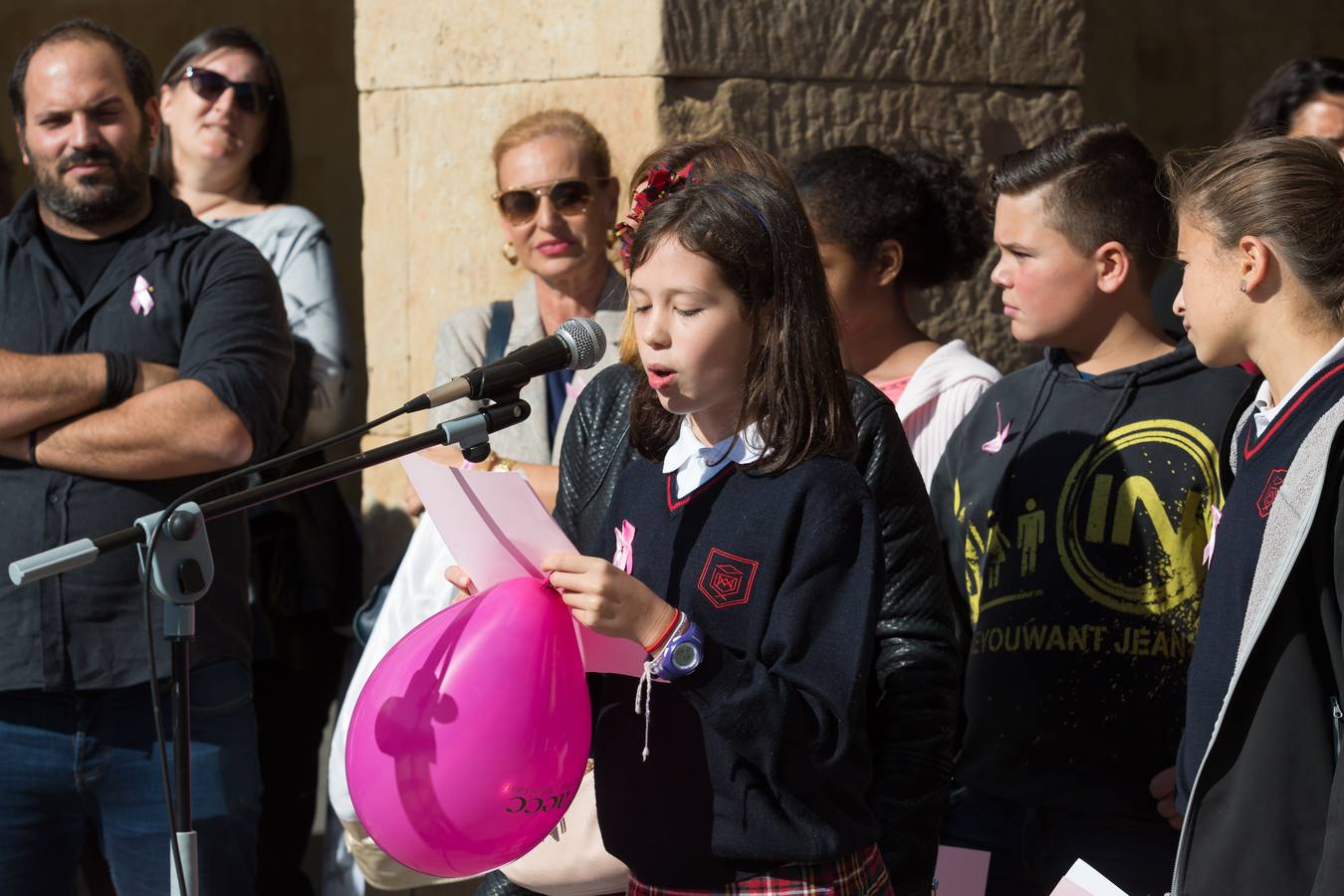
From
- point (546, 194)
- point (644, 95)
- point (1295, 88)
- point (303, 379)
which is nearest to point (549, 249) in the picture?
point (546, 194)

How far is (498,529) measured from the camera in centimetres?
212

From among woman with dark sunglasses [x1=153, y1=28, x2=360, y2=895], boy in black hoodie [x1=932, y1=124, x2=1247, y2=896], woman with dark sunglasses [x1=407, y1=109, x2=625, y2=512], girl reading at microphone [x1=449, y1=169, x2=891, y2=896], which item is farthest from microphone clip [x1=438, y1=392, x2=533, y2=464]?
woman with dark sunglasses [x1=153, y1=28, x2=360, y2=895]

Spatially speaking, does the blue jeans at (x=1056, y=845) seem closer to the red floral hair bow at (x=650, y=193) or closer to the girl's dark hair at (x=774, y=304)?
the girl's dark hair at (x=774, y=304)

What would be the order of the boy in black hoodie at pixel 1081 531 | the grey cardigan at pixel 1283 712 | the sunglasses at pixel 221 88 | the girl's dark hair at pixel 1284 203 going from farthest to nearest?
the sunglasses at pixel 221 88
the boy in black hoodie at pixel 1081 531
the girl's dark hair at pixel 1284 203
the grey cardigan at pixel 1283 712

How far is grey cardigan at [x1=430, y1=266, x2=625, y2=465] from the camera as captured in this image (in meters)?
3.52

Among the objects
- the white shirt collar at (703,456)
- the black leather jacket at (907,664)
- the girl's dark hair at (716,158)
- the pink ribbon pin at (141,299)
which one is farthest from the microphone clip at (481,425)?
the pink ribbon pin at (141,299)

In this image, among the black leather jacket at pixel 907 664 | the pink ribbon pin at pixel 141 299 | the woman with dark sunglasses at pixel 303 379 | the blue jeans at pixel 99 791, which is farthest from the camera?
the woman with dark sunglasses at pixel 303 379

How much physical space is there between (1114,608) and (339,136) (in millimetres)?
4194

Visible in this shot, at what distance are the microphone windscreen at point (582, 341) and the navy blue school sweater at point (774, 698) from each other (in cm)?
25

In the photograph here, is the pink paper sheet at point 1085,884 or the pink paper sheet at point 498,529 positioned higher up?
the pink paper sheet at point 498,529

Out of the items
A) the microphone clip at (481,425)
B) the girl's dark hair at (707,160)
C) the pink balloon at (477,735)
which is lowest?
the pink balloon at (477,735)

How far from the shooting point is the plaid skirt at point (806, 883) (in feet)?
7.08

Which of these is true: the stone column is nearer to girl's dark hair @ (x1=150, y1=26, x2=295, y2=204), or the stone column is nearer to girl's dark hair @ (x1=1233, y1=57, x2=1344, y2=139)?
girl's dark hair @ (x1=150, y1=26, x2=295, y2=204)

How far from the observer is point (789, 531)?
2.16 m
